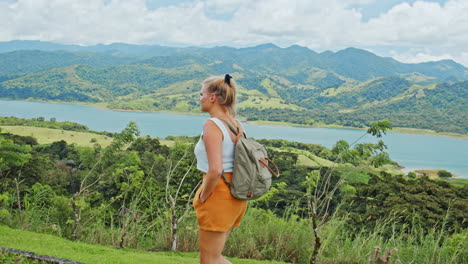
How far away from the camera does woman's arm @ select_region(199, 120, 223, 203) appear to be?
2184mm

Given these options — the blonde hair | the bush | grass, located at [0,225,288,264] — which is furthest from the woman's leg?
the bush

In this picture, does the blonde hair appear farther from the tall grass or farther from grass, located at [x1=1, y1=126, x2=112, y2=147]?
grass, located at [x1=1, y1=126, x2=112, y2=147]

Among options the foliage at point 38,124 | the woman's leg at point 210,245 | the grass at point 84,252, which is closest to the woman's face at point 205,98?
the woman's leg at point 210,245

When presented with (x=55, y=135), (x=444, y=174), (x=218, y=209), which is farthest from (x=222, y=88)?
(x=444, y=174)

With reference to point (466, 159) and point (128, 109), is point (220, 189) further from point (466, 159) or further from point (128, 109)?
point (128, 109)

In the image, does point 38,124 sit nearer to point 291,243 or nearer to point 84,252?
point 84,252

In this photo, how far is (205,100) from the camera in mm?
2451

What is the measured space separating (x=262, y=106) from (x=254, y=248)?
474 ft

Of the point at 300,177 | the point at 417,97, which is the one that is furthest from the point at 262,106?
the point at 300,177

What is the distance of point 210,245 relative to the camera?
2426 mm

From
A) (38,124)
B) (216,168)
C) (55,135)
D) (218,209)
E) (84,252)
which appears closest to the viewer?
(216,168)

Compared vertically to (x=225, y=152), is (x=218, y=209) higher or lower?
lower

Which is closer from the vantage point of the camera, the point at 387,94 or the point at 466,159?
the point at 466,159

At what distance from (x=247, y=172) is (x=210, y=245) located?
527mm
